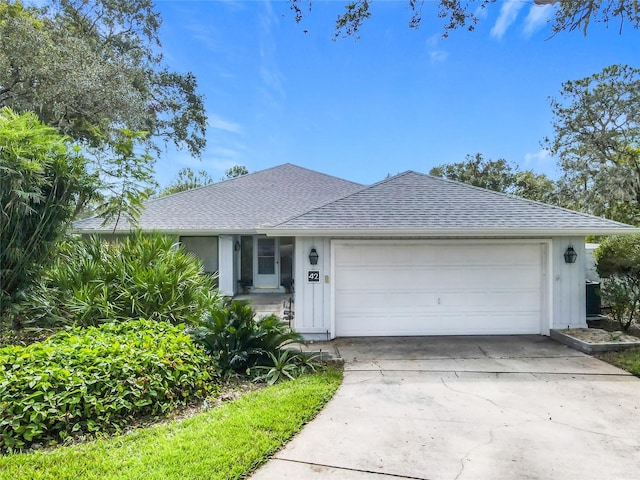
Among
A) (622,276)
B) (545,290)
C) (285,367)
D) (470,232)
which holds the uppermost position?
(470,232)

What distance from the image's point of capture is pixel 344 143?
22.4 metres

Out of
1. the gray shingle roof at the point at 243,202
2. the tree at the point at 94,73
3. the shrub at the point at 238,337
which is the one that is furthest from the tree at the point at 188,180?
the shrub at the point at 238,337

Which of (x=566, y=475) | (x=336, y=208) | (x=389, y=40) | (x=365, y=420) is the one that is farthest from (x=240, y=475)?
(x=389, y=40)

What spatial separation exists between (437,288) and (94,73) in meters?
11.6

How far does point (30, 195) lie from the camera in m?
5.82

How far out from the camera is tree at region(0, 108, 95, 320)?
565 centimetres

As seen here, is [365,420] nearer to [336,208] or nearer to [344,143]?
[336,208]

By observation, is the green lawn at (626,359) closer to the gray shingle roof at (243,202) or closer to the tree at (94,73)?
the gray shingle roof at (243,202)

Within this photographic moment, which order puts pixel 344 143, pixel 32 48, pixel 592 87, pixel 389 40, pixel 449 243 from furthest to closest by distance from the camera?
pixel 344 143
pixel 592 87
pixel 32 48
pixel 449 243
pixel 389 40

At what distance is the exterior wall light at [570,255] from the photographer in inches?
313

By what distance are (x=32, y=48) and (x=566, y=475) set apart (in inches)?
564

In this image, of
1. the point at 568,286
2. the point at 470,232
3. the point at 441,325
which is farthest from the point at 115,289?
the point at 568,286

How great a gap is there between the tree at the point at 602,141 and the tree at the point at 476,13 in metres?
14.8

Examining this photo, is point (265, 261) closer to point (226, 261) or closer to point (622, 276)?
point (226, 261)
